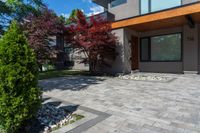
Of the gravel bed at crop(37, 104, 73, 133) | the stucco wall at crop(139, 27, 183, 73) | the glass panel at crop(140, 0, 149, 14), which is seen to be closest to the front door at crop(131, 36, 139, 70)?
the stucco wall at crop(139, 27, 183, 73)

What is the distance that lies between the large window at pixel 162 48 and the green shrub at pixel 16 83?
1005cm

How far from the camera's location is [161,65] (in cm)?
1185

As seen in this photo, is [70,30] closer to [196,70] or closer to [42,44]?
[42,44]

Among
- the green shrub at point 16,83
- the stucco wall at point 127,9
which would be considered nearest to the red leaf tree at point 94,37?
the stucco wall at point 127,9

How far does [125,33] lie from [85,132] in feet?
28.8

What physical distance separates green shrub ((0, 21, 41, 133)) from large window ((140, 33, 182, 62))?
396 inches

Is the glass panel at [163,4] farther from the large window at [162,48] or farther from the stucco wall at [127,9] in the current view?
the large window at [162,48]

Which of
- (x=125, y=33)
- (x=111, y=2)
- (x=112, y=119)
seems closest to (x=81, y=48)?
(x=125, y=33)

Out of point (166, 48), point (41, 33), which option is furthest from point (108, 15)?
point (41, 33)

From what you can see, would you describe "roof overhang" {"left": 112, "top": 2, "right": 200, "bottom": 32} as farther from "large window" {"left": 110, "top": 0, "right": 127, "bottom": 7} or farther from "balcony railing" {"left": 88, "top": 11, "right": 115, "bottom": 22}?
"large window" {"left": 110, "top": 0, "right": 127, "bottom": 7}

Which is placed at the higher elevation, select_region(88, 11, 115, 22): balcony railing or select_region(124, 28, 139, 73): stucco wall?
select_region(88, 11, 115, 22): balcony railing

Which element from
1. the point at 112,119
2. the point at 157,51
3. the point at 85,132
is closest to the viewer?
the point at 85,132

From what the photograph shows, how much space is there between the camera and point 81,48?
10.9 meters

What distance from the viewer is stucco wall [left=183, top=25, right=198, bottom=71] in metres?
10.4
